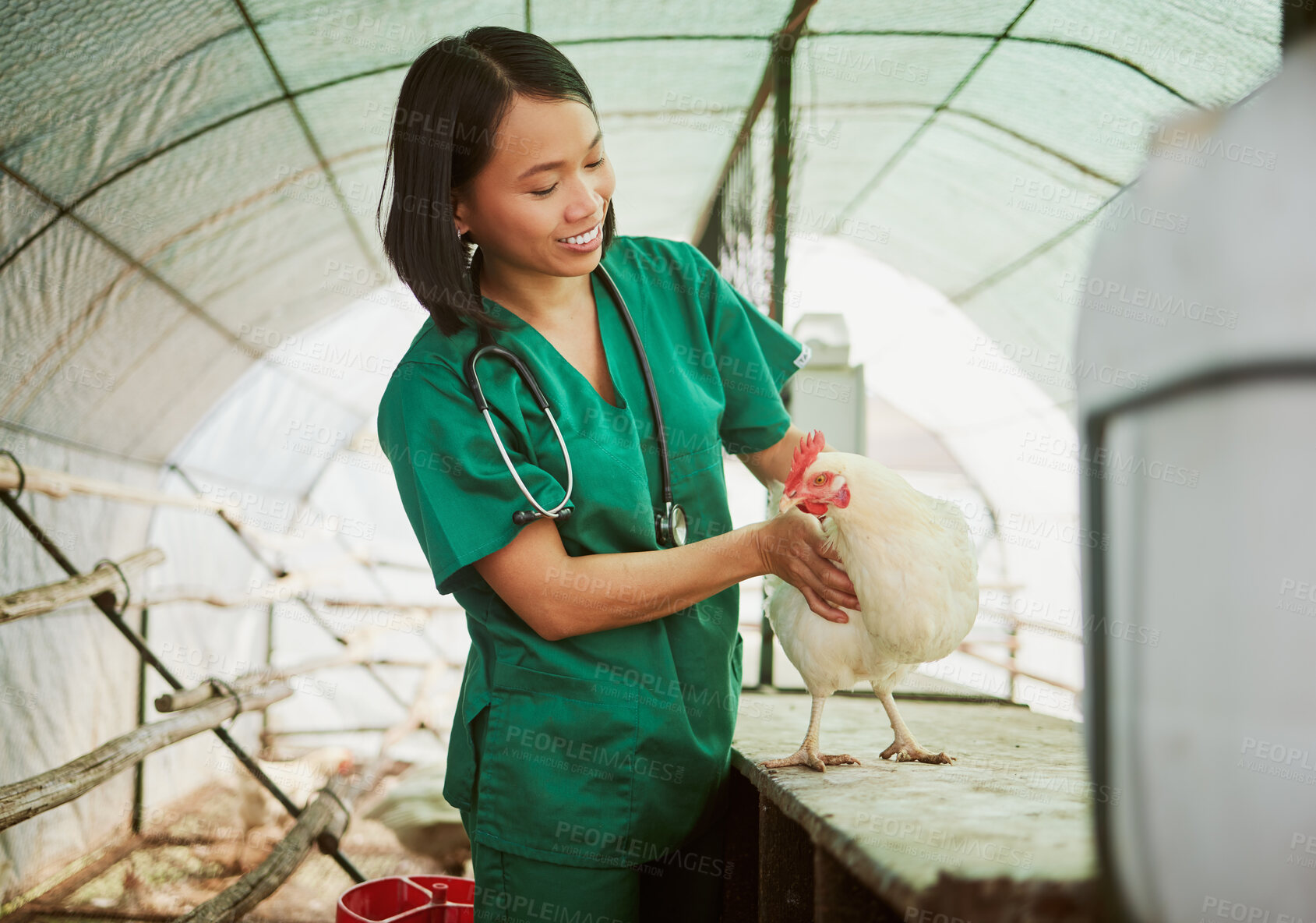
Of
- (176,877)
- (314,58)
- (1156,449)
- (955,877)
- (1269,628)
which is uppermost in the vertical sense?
(314,58)

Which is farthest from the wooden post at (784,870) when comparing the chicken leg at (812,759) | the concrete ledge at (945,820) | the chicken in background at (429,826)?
the chicken in background at (429,826)

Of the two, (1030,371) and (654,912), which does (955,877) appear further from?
(1030,371)

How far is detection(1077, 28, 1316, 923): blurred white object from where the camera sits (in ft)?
1.89

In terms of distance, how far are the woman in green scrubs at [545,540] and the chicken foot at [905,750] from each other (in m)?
0.38

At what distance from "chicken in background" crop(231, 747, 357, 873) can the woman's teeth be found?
368cm

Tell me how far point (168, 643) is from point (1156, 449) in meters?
6.16

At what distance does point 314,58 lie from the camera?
321 cm

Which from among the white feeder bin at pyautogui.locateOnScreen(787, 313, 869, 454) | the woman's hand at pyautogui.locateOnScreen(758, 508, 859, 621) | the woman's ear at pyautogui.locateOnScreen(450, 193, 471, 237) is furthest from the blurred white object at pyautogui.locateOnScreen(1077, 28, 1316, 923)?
the white feeder bin at pyautogui.locateOnScreen(787, 313, 869, 454)

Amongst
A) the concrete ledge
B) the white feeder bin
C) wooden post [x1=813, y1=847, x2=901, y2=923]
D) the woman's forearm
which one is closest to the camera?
the concrete ledge

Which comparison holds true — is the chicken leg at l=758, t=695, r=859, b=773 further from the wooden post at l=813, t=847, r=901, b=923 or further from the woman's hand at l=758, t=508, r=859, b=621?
the wooden post at l=813, t=847, r=901, b=923

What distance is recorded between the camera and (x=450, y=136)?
4.56ft

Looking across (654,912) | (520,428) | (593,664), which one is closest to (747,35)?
(520,428)

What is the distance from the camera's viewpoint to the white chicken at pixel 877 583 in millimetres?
1583

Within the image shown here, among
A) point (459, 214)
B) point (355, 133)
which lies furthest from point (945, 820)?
point (355, 133)
